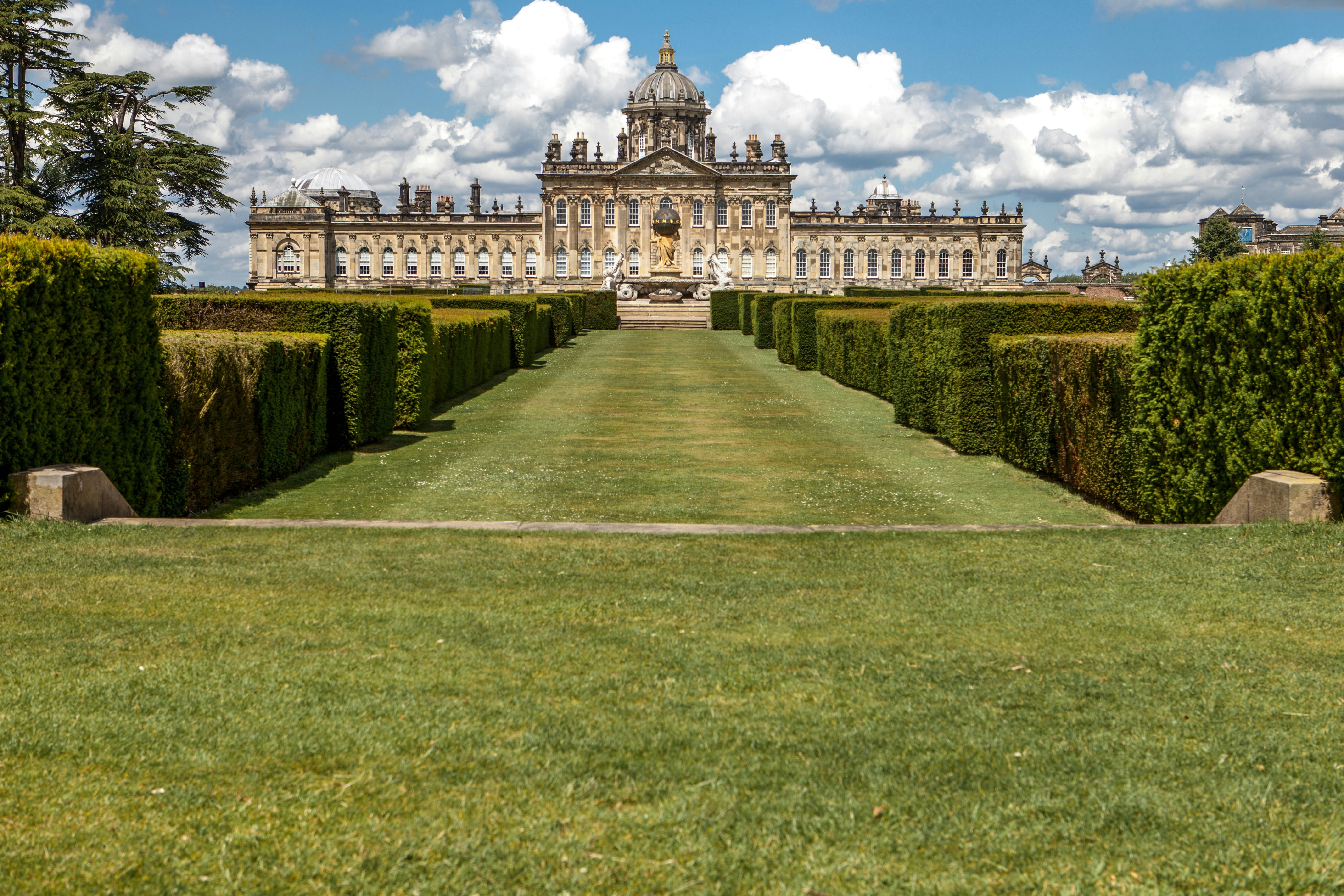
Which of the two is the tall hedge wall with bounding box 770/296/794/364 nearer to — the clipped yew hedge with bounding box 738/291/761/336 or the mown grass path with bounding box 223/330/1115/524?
the clipped yew hedge with bounding box 738/291/761/336

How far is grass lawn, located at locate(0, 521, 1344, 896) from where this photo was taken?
2973mm

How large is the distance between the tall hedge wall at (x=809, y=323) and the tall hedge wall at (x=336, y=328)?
14636 mm

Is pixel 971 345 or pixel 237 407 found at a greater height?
pixel 971 345

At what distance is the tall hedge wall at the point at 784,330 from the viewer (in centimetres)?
2962

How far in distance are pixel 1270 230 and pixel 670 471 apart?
438 ft

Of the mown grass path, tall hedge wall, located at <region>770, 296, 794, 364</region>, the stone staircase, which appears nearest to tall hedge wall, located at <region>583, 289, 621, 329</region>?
the stone staircase

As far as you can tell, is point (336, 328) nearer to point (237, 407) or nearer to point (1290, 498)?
point (237, 407)

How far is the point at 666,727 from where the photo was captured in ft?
12.6

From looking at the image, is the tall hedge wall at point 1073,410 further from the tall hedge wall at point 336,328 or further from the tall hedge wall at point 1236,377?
the tall hedge wall at point 336,328

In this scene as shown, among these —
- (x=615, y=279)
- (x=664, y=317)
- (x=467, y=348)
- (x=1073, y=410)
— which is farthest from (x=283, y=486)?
(x=615, y=279)

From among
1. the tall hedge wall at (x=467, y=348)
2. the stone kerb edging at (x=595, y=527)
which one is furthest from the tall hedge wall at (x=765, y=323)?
the stone kerb edging at (x=595, y=527)

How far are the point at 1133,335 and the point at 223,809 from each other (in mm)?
8853

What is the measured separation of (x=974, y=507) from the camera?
9711 millimetres

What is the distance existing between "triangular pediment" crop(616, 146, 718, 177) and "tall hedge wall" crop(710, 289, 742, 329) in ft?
125
